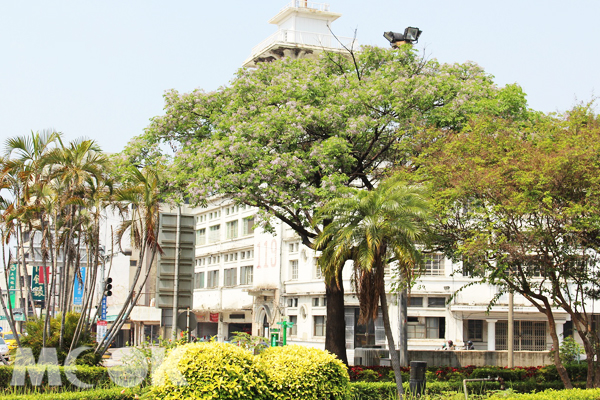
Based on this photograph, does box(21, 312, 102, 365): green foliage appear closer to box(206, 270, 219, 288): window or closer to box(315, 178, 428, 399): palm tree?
box(315, 178, 428, 399): palm tree

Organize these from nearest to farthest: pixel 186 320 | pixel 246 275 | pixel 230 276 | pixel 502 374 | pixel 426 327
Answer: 1. pixel 186 320
2. pixel 502 374
3. pixel 426 327
4. pixel 246 275
5. pixel 230 276

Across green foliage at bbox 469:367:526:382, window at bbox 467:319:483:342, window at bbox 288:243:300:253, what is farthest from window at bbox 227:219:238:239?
green foliage at bbox 469:367:526:382

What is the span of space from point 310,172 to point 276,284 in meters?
37.7

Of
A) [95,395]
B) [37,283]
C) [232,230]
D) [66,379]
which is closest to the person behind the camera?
[95,395]

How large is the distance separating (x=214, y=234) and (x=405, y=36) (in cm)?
4789

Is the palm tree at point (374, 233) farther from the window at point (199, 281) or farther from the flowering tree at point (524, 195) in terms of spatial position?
the window at point (199, 281)

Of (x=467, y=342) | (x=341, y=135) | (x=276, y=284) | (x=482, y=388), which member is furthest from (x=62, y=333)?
(x=276, y=284)

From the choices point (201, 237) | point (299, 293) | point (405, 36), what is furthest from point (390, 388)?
point (201, 237)

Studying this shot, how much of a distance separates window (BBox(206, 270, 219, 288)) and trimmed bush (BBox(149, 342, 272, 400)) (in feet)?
207

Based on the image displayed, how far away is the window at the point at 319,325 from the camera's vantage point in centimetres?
5609

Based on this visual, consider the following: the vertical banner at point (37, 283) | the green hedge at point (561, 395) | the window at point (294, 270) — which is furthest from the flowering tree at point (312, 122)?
the vertical banner at point (37, 283)

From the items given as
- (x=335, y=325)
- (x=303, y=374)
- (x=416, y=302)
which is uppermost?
(x=416, y=302)

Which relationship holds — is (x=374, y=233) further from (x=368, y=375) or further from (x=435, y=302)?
(x=435, y=302)

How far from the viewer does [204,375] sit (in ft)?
41.8
